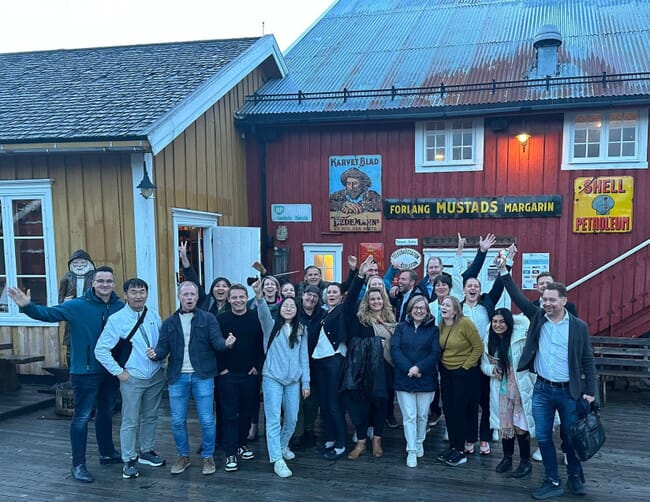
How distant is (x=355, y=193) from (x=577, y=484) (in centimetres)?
605

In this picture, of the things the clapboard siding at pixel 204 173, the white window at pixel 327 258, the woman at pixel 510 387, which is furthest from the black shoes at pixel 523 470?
the white window at pixel 327 258

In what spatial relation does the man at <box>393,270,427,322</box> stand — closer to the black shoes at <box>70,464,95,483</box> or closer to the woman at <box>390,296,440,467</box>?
the woman at <box>390,296,440,467</box>

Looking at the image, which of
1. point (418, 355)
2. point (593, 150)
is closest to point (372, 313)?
point (418, 355)

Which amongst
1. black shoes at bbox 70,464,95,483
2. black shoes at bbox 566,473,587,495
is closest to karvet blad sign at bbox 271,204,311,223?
black shoes at bbox 70,464,95,483

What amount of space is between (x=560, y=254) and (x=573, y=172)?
1419mm

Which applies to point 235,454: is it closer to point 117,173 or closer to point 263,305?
point 263,305

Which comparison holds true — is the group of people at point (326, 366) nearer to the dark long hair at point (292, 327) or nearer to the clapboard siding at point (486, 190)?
the dark long hair at point (292, 327)

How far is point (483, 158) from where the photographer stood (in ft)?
27.8

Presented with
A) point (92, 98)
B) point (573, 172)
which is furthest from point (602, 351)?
point (92, 98)

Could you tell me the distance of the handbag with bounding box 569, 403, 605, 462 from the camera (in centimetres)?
369

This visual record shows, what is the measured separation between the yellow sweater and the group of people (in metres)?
0.01

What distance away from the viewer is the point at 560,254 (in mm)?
8305

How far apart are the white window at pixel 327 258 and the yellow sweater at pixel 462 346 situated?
478 centimetres

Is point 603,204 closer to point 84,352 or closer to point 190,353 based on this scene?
point 190,353
